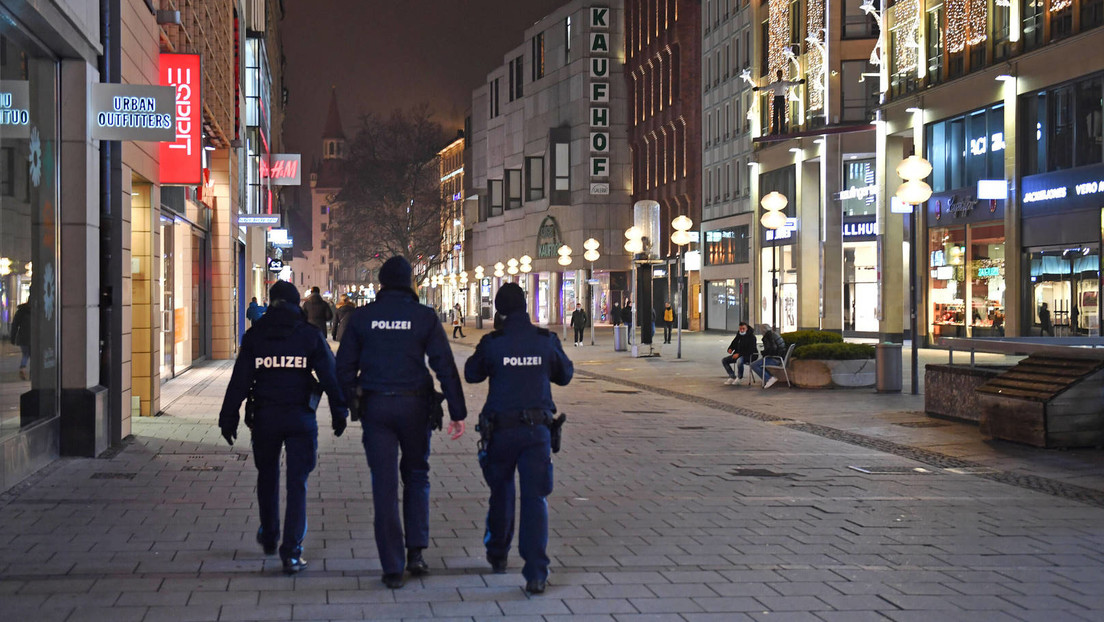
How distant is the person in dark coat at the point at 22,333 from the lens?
10828 mm

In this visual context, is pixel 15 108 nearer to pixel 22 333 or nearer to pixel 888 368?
pixel 22 333

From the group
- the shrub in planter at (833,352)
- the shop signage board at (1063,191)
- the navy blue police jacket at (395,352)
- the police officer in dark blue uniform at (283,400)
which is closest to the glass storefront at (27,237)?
the police officer in dark blue uniform at (283,400)

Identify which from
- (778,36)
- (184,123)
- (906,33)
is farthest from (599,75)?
(184,123)

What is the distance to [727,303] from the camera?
6006cm

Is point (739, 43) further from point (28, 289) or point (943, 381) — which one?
point (28, 289)

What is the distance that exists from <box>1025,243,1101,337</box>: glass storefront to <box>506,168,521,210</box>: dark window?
56.7 m

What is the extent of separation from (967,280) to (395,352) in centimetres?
3185

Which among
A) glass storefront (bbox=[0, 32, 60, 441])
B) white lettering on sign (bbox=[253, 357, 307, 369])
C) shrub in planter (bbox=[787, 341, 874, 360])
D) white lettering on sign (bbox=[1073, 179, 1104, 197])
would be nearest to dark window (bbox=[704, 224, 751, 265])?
white lettering on sign (bbox=[1073, 179, 1104, 197])

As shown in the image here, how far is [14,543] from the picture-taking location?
795 cm

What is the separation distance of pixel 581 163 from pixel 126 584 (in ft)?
232

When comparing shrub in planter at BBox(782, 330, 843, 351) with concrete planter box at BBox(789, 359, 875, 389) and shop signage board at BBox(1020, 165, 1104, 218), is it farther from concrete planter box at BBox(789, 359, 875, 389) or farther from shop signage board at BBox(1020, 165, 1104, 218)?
shop signage board at BBox(1020, 165, 1104, 218)

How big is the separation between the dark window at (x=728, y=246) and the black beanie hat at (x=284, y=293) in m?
49.8

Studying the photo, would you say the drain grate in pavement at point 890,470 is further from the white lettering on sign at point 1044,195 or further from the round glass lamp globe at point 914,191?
the white lettering on sign at point 1044,195

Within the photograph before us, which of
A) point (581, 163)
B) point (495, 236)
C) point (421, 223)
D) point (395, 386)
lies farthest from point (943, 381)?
point (495, 236)
